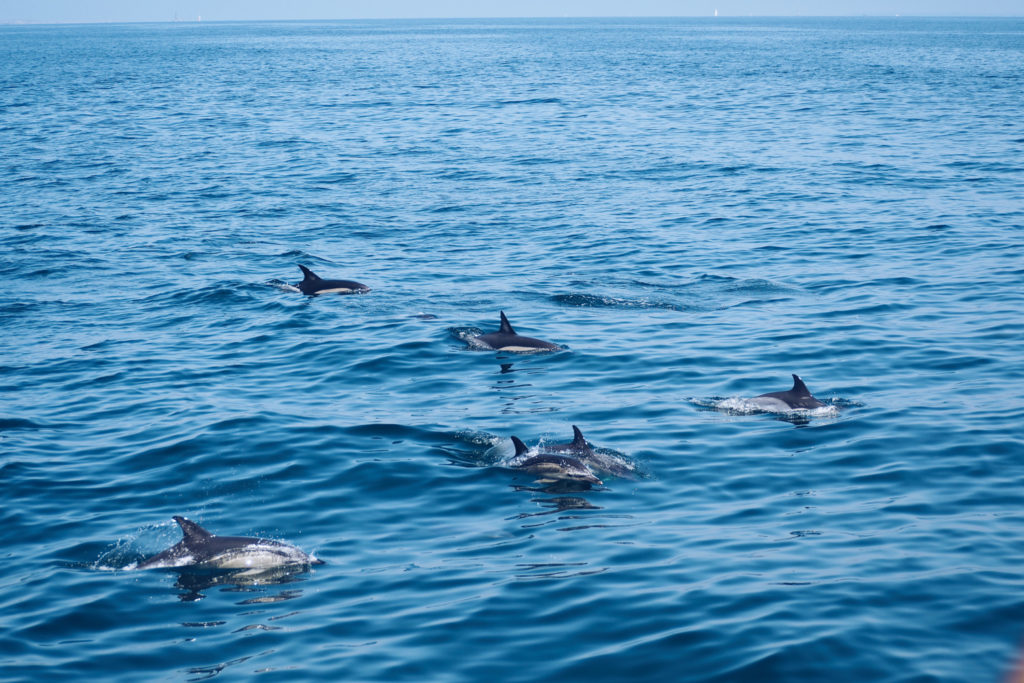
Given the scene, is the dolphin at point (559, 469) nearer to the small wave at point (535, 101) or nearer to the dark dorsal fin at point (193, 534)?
the dark dorsal fin at point (193, 534)

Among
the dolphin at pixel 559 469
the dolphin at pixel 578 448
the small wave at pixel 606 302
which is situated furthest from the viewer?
the small wave at pixel 606 302

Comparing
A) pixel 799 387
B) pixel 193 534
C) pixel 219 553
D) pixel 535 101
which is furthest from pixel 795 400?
pixel 535 101

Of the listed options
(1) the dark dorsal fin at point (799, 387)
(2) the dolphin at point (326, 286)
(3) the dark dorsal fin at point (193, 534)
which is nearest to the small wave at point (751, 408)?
(1) the dark dorsal fin at point (799, 387)

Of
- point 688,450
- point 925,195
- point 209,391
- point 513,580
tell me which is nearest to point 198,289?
point 209,391

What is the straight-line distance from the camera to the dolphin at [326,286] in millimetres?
24031

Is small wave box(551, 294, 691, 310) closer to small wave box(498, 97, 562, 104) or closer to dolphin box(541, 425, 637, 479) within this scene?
dolphin box(541, 425, 637, 479)

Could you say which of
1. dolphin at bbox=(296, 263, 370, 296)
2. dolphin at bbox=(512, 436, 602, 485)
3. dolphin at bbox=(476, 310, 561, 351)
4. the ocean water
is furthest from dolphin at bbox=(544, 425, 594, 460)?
dolphin at bbox=(296, 263, 370, 296)

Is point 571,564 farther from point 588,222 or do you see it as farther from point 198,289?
point 588,222

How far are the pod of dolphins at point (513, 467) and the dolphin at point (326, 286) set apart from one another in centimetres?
561

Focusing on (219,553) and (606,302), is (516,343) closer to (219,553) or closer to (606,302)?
(606,302)

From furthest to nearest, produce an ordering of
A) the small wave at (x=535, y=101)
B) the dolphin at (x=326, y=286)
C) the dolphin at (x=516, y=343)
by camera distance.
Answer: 1. the small wave at (x=535, y=101)
2. the dolphin at (x=326, y=286)
3. the dolphin at (x=516, y=343)

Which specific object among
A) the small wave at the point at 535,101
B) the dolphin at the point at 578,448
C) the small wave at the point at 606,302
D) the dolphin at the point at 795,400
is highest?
the dolphin at the point at 578,448

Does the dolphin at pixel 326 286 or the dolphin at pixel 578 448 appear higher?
the dolphin at pixel 578 448

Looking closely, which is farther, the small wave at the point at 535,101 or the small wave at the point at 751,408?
the small wave at the point at 535,101
